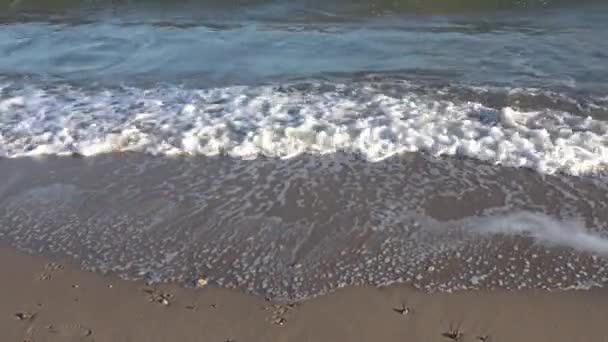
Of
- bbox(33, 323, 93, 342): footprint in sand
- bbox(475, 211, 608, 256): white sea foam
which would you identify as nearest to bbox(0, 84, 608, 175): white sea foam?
bbox(475, 211, 608, 256): white sea foam

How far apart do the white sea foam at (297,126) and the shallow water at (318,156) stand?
0.02 metres

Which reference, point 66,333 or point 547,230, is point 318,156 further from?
point 66,333

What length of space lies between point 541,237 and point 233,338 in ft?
6.11

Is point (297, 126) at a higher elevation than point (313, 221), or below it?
higher

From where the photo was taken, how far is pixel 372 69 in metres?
7.16

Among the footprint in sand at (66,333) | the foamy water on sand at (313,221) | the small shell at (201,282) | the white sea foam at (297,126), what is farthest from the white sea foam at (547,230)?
the footprint in sand at (66,333)

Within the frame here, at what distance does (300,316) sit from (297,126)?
2.51 meters

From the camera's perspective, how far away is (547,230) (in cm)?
409

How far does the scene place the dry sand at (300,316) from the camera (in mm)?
3293

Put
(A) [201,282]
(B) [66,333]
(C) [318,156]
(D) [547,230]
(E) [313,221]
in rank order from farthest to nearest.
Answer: (C) [318,156]
(E) [313,221]
(D) [547,230]
(A) [201,282]
(B) [66,333]

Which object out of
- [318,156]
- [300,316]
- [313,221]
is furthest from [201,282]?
[318,156]

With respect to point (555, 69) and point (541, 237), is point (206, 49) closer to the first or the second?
point (555, 69)

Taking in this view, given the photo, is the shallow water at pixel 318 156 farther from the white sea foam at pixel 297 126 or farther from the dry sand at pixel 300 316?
the dry sand at pixel 300 316

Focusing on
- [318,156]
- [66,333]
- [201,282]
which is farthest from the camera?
[318,156]
